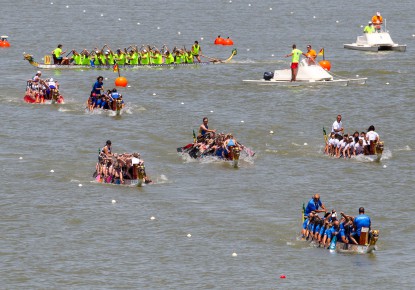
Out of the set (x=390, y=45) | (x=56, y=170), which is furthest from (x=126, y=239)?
(x=390, y=45)

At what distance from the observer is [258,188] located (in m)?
48.9

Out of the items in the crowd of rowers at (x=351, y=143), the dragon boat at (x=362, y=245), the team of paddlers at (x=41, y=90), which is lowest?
the dragon boat at (x=362, y=245)

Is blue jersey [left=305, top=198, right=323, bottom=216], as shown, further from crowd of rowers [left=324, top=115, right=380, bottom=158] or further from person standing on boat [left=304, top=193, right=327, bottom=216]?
crowd of rowers [left=324, top=115, right=380, bottom=158]

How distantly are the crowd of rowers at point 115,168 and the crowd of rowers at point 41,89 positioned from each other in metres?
18.1

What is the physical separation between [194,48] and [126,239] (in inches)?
1595

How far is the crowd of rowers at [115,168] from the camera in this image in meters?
47.9

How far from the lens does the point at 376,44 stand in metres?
88.3

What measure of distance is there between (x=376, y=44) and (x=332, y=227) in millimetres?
50227

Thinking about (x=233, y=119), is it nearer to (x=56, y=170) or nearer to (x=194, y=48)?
(x=56, y=170)

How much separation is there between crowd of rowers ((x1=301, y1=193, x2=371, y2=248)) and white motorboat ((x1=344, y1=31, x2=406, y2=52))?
48340 mm

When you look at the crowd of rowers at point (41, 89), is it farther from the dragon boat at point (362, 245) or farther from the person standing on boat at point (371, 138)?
the dragon boat at point (362, 245)

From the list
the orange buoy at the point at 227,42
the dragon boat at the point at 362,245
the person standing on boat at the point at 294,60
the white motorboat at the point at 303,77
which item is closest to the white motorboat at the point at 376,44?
the orange buoy at the point at 227,42

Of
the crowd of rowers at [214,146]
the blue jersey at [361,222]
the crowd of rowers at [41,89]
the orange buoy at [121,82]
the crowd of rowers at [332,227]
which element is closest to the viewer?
the blue jersey at [361,222]

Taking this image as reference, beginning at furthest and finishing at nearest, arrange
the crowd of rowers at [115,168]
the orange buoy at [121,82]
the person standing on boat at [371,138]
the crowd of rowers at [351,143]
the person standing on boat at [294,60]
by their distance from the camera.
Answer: the orange buoy at [121,82] < the person standing on boat at [294,60] < the crowd of rowers at [351,143] < the person standing on boat at [371,138] < the crowd of rowers at [115,168]
